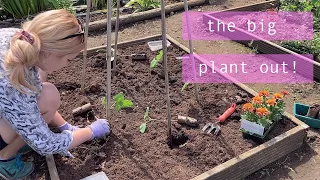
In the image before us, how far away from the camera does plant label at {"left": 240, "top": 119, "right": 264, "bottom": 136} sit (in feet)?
8.86

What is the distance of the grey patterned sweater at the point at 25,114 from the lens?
6.75 feet

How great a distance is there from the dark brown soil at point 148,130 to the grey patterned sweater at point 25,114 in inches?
14.8

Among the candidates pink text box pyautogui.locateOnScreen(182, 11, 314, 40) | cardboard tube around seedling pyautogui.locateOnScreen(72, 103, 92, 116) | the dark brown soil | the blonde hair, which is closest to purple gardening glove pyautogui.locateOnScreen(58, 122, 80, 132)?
the dark brown soil

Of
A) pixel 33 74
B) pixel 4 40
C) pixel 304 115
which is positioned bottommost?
pixel 304 115

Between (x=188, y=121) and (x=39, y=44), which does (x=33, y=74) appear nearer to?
(x=39, y=44)

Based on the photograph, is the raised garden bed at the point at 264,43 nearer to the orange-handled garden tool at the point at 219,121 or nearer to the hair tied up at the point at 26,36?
the orange-handled garden tool at the point at 219,121

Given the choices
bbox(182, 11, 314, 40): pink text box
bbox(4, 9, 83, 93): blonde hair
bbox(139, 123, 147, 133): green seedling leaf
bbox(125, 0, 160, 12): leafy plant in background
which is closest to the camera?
bbox(4, 9, 83, 93): blonde hair

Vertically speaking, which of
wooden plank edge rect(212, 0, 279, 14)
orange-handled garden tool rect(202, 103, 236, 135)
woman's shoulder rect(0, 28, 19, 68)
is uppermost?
woman's shoulder rect(0, 28, 19, 68)

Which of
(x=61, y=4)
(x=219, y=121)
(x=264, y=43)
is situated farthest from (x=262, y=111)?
(x=61, y=4)

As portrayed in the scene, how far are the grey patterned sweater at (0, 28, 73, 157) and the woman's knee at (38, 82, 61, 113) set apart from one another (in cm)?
6

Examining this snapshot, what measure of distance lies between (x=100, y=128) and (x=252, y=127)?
1.10 metres

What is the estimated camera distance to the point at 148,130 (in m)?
A: 2.90

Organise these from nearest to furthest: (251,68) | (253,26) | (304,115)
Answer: (304,115), (251,68), (253,26)

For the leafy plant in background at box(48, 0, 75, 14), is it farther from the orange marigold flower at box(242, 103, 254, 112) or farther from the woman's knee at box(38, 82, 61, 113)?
the orange marigold flower at box(242, 103, 254, 112)
